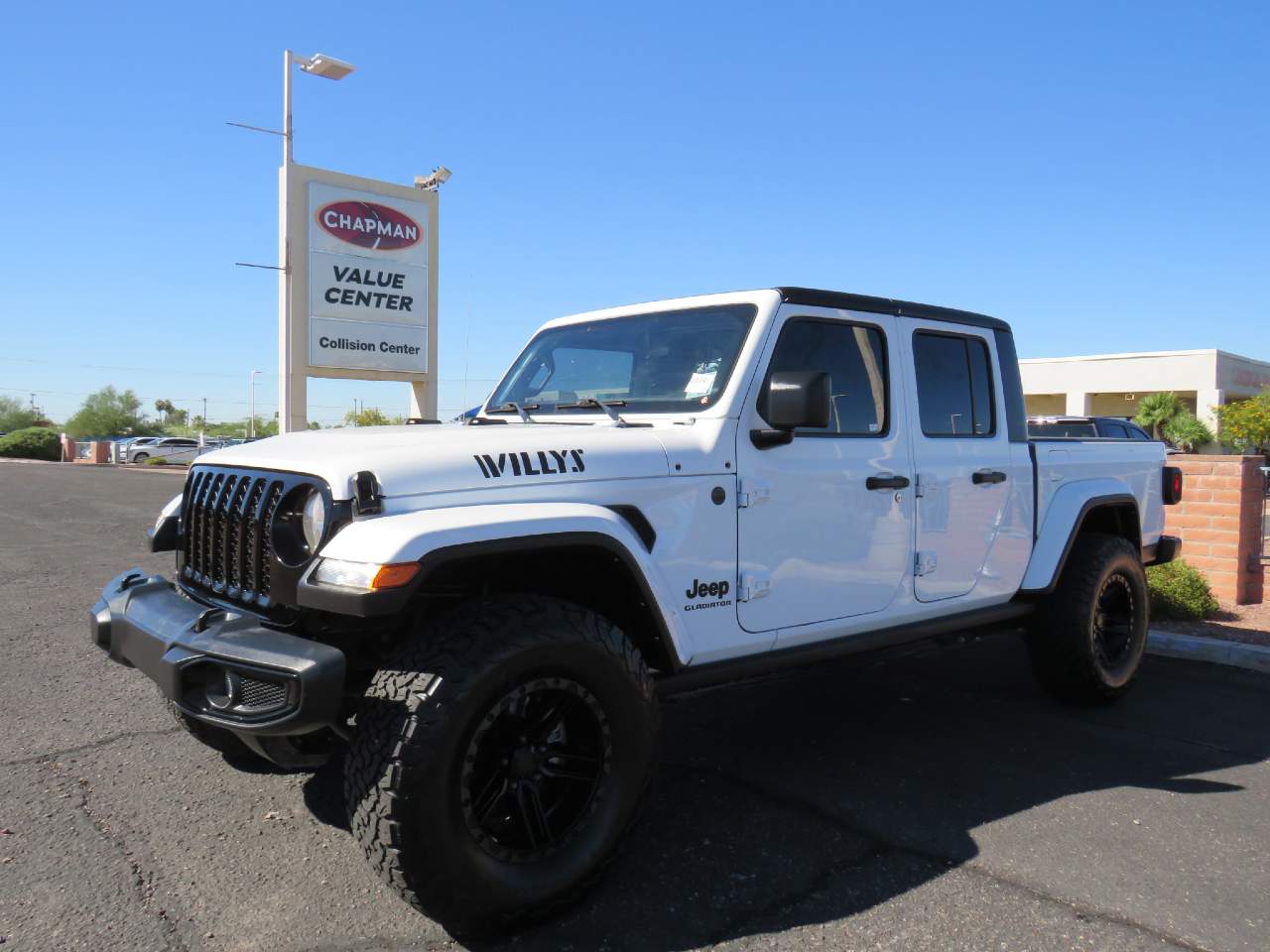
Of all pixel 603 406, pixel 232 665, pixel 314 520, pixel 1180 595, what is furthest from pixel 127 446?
pixel 232 665

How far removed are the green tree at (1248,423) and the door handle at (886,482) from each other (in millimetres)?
35515

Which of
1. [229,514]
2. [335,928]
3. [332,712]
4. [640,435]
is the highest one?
[640,435]

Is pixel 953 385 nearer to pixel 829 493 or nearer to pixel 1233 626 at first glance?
pixel 829 493

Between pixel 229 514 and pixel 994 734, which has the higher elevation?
pixel 229 514

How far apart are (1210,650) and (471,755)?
213 inches

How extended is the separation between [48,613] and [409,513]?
18.3ft

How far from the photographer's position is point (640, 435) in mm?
3250

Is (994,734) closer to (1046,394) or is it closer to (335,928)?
(335,928)

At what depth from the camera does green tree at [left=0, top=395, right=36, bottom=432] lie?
88262 mm

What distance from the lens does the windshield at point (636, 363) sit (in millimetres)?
3605

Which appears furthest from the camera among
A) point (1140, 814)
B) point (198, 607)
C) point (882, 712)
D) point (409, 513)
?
point (882, 712)

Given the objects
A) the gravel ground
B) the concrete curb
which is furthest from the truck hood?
the gravel ground

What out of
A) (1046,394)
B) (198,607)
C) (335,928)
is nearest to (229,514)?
(198,607)

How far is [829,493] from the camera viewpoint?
12.0 ft
